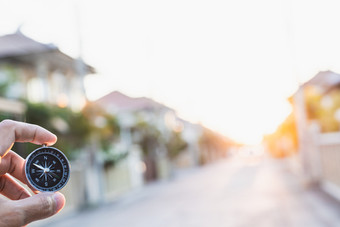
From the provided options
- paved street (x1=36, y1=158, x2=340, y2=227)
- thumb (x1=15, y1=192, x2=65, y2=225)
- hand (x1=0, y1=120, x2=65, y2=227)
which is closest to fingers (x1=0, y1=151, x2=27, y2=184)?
hand (x1=0, y1=120, x2=65, y2=227)

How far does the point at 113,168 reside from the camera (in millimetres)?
19547

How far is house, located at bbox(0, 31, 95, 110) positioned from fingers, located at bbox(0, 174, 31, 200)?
13.6 m

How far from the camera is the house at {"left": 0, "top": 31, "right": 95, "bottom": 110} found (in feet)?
55.7

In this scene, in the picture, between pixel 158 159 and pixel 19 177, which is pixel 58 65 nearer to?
pixel 158 159

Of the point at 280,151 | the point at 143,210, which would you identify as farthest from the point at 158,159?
the point at 280,151

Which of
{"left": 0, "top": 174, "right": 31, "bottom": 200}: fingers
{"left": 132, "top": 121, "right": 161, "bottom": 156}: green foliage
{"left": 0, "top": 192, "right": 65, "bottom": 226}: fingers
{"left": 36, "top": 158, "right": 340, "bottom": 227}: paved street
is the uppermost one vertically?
{"left": 132, "top": 121, "right": 161, "bottom": 156}: green foliage

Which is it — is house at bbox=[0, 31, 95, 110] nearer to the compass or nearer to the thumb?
the compass

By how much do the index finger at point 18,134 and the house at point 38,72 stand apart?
13.7 meters

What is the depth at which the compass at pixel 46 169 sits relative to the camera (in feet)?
6.18

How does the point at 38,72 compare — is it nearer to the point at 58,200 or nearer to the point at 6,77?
the point at 6,77

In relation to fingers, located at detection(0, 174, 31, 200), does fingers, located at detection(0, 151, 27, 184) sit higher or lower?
higher

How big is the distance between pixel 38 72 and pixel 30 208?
1946cm

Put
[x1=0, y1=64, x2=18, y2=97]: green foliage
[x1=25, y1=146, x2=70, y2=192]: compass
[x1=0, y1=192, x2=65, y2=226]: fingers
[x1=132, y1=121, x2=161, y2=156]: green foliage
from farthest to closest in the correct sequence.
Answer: [x1=132, y1=121, x2=161, y2=156]: green foliage < [x1=0, y1=64, x2=18, y2=97]: green foliage < [x1=25, y1=146, x2=70, y2=192]: compass < [x1=0, y1=192, x2=65, y2=226]: fingers

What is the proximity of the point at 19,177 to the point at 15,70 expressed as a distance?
717 inches
